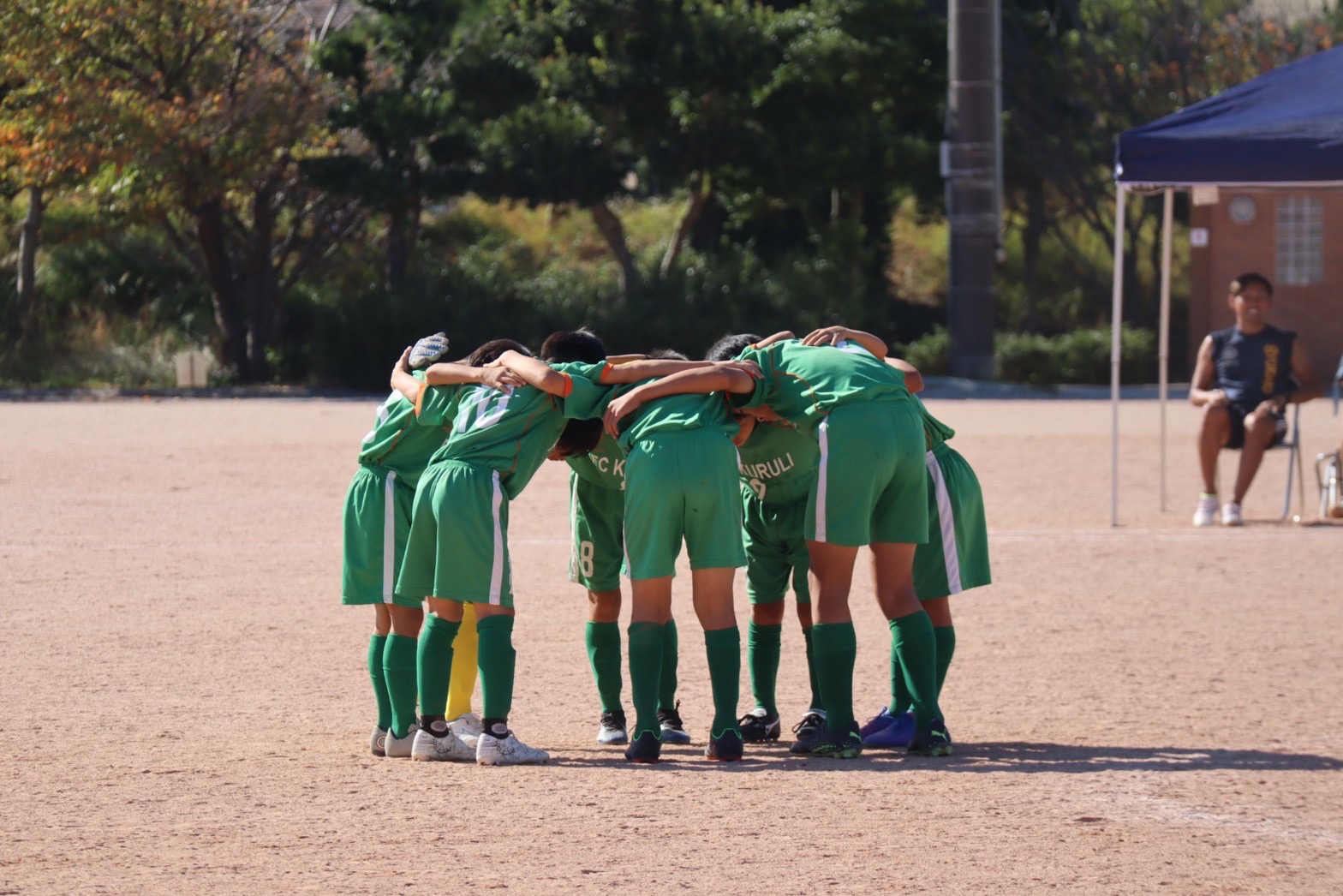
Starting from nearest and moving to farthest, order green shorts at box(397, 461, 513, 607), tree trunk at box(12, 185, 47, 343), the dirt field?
the dirt field, green shorts at box(397, 461, 513, 607), tree trunk at box(12, 185, 47, 343)

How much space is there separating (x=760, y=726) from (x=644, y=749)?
0.70 metres

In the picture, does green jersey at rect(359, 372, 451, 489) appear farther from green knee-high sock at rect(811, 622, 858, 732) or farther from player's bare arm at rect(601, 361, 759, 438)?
green knee-high sock at rect(811, 622, 858, 732)

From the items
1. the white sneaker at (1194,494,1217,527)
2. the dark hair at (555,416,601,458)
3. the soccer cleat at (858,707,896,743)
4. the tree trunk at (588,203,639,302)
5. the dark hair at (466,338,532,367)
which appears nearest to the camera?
the dark hair at (555,416,601,458)

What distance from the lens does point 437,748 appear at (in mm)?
5602

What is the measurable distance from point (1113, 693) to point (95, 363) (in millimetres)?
23082

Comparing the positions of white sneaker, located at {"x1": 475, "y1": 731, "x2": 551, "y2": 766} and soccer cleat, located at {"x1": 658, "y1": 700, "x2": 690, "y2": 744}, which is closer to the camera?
white sneaker, located at {"x1": 475, "y1": 731, "x2": 551, "y2": 766}

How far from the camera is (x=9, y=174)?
25.3 metres

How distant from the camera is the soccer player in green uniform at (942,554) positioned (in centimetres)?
611

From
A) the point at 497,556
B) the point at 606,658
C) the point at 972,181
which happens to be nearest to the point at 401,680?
the point at 497,556

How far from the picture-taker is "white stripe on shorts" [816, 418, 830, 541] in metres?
5.65

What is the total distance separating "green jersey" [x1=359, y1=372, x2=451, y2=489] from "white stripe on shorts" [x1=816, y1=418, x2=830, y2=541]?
127 centimetres

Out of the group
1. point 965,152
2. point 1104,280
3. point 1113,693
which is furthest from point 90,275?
point 1113,693

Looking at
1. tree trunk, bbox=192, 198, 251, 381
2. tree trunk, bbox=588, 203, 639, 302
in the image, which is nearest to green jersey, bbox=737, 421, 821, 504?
tree trunk, bbox=192, 198, 251, 381

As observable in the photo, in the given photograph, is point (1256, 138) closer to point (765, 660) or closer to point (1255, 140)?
point (1255, 140)
